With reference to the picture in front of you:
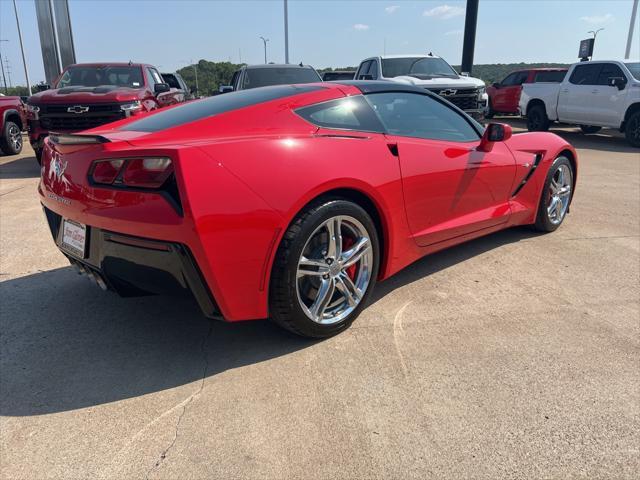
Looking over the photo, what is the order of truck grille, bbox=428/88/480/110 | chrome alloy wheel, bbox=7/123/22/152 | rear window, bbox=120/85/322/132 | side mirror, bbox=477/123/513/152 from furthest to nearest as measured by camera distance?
truck grille, bbox=428/88/480/110 → chrome alloy wheel, bbox=7/123/22/152 → side mirror, bbox=477/123/513/152 → rear window, bbox=120/85/322/132

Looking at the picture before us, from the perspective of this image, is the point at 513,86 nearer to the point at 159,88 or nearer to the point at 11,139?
the point at 159,88

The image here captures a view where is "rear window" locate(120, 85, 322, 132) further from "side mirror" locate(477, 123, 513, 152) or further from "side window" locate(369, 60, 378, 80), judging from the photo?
"side window" locate(369, 60, 378, 80)

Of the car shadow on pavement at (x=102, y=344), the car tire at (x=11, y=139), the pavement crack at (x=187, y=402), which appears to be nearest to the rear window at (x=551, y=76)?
the car tire at (x=11, y=139)

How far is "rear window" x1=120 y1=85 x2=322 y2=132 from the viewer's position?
9.09ft

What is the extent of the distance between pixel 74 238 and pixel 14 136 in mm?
9321

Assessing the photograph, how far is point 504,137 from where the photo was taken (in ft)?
12.6

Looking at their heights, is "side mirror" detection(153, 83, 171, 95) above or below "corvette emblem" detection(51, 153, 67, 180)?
above

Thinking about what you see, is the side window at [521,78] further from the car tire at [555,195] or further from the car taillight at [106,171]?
the car taillight at [106,171]

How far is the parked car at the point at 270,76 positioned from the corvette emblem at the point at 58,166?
6.77 metres

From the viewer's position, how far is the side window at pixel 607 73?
11445 millimetres

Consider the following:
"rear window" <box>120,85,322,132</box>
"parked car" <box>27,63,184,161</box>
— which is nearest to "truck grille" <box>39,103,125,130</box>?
"parked car" <box>27,63,184,161</box>

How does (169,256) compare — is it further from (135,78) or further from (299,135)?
(135,78)

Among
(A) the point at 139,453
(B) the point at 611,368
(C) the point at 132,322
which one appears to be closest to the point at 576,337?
(B) the point at 611,368

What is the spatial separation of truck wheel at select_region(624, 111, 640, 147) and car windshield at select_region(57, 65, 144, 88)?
10323 millimetres
